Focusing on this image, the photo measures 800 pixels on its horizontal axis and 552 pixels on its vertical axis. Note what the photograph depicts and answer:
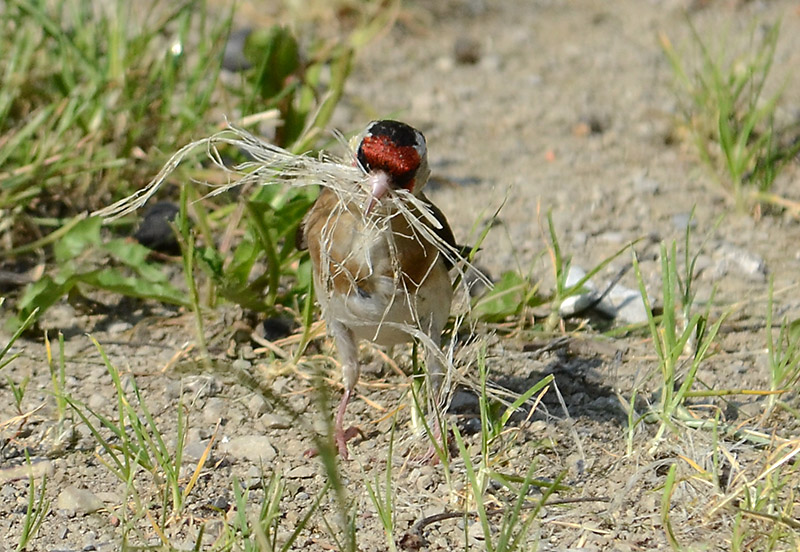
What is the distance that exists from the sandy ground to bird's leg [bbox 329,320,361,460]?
0.09 meters

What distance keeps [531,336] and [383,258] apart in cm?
102

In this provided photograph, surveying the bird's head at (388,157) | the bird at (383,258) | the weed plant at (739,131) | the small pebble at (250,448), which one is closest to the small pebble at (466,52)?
the weed plant at (739,131)

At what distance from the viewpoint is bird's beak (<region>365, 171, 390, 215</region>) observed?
3373 millimetres

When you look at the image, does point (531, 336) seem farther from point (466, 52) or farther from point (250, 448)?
point (466, 52)

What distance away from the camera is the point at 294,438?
12.4ft

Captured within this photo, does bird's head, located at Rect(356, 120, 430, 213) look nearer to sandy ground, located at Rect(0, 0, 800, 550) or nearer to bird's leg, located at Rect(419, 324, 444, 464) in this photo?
sandy ground, located at Rect(0, 0, 800, 550)

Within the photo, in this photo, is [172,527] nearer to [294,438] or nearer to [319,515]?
[319,515]

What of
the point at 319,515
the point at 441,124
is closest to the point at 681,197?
the point at 441,124

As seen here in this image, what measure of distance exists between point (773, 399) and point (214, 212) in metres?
2.63

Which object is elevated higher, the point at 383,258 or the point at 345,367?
the point at 383,258

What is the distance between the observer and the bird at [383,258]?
3416 millimetres

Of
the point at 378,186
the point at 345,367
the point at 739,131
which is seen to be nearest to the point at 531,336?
the point at 345,367

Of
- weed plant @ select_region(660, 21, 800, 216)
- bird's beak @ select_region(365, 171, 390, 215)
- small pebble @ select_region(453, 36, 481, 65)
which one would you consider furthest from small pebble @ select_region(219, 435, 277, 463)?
small pebble @ select_region(453, 36, 481, 65)

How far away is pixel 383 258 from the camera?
3613 millimetres
